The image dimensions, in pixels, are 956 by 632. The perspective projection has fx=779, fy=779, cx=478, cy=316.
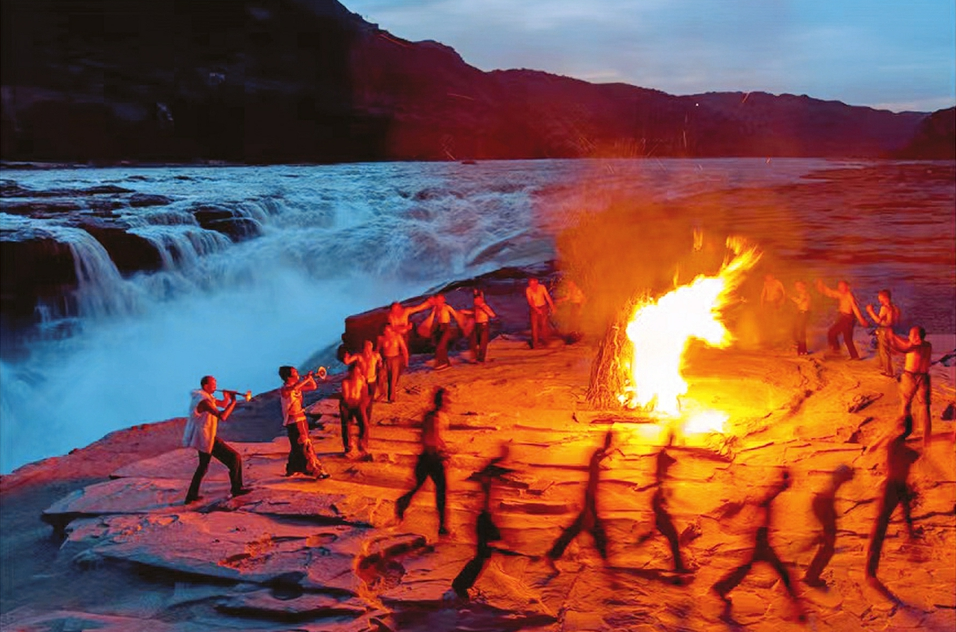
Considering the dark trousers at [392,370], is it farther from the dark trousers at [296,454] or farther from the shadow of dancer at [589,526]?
the shadow of dancer at [589,526]

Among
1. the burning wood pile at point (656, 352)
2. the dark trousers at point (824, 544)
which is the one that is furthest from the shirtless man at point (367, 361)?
the dark trousers at point (824, 544)

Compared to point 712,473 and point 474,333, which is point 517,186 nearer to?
point 474,333

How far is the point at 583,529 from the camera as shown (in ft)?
26.8

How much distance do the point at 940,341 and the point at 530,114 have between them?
97.7 meters

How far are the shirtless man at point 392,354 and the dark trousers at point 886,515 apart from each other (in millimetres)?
6393

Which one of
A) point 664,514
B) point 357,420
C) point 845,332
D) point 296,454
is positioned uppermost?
point 845,332

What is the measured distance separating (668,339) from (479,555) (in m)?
4.81

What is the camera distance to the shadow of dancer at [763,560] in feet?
23.9

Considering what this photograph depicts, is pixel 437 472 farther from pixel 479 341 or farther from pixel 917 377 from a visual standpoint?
pixel 479 341

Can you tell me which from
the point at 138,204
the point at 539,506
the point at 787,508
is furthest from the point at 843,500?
the point at 138,204

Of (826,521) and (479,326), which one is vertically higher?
(479,326)

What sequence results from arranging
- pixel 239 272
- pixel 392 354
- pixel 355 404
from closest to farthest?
pixel 355 404 → pixel 392 354 → pixel 239 272

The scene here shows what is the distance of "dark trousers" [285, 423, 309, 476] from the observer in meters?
8.81

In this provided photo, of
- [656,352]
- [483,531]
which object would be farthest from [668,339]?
[483,531]
